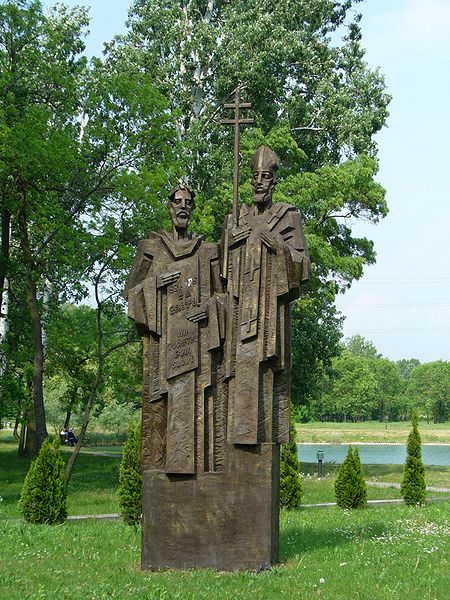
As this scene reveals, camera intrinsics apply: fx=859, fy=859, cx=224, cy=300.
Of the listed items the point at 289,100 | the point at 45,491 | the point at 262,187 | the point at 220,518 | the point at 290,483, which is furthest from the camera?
the point at 289,100

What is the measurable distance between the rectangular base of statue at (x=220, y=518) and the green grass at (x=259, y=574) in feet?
0.69

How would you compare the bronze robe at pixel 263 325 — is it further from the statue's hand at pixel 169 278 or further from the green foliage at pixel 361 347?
the green foliage at pixel 361 347

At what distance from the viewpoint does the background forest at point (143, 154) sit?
20.5 metres

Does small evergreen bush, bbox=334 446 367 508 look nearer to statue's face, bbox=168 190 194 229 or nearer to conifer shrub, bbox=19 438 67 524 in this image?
conifer shrub, bbox=19 438 67 524

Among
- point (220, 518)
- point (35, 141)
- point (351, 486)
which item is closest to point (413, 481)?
point (351, 486)

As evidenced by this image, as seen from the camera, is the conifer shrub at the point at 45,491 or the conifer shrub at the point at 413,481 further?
the conifer shrub at the point at 413,481

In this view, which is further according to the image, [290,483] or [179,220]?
[290,483]

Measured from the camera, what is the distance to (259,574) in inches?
334

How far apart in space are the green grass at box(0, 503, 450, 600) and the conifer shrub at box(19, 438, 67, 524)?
4.34 feet

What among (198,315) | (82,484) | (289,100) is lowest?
(82,484)

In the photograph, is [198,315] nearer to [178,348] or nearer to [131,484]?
[178,348]

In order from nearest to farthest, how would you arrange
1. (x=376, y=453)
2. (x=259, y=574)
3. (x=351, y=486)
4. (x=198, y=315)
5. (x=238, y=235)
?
(x=259, y=574), (x=198, y=315), (x=238, y=235), (x=351, y=486), (x=376, y=453)

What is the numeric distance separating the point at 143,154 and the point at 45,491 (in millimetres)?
10123

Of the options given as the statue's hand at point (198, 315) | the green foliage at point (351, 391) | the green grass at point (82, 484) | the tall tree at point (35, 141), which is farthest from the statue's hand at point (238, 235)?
the green foliage at point (351, 391)
